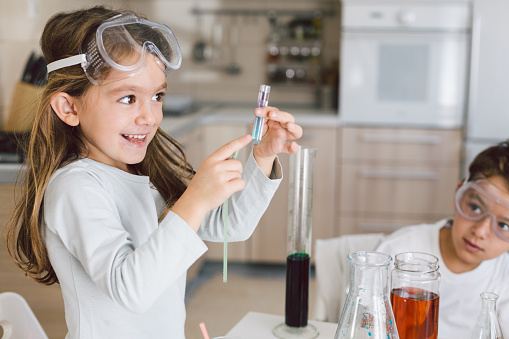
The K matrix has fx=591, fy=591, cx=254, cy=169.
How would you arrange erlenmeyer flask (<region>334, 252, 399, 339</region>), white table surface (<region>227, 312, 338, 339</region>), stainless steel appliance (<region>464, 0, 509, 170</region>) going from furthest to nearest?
1. stainless steel appliance (<region>464, 0, 509, 170</region>)
2. white table surface (<region>227, 312, 338, 339</region>)
3. erlenmeyer flask (<region>334, 252, 399, 339</region>)

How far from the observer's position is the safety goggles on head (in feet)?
3.26

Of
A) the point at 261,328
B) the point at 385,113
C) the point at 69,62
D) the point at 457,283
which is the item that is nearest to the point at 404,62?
the point at 385,113

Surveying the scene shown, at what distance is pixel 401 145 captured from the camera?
326cm

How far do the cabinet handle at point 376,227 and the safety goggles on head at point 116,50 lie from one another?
249 cm

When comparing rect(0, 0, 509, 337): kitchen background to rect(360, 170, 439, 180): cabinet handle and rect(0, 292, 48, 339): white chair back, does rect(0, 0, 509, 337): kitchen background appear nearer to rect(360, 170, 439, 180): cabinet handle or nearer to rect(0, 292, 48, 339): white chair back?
rect(360, 170, 439, 180): cabinet handle

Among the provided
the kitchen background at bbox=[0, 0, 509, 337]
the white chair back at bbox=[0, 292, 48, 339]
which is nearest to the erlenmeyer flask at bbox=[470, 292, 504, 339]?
the white chair back at bbox=[0, 292, 48, 339]

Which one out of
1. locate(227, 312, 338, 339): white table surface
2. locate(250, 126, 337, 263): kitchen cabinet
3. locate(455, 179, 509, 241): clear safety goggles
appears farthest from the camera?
locate(250, 126, 337, 263): kitchen cabinet

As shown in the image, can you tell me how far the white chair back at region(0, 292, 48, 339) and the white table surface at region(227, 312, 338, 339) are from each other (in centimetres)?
42

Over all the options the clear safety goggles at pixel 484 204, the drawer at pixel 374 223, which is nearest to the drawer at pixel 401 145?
the drawer at pixel 374 223

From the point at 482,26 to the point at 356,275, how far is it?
8.65ft

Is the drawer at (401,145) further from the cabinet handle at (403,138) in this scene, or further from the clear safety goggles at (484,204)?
the clear safety goggles at (484,204)

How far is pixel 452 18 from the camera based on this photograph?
3.13m

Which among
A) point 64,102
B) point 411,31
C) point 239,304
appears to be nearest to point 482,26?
point 411,31

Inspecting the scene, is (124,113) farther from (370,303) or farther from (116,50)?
(370,303)
